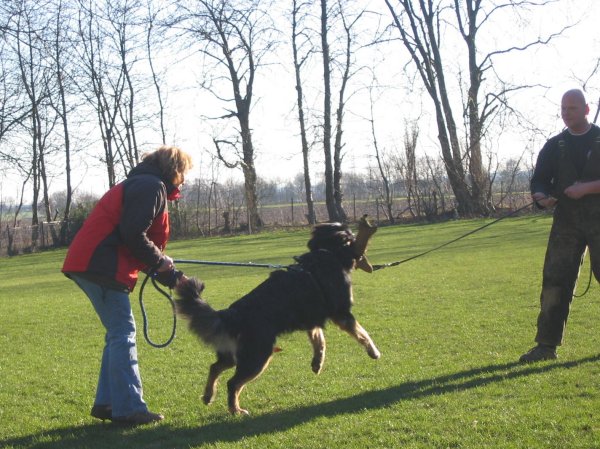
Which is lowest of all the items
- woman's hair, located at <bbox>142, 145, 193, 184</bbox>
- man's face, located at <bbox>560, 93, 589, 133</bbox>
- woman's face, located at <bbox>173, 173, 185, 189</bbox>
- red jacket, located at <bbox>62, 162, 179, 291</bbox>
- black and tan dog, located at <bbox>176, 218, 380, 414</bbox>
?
black and tan dog, located at <bbox>176, 218, 380, 414</bbox>

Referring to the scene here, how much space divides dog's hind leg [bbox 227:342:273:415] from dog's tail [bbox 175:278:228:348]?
27 cm

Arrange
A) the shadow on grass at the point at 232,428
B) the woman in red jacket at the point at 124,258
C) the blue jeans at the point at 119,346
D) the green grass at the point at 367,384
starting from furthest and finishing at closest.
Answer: the blue jeans at the point at 119,346
the woman in red jacket at the point at 124,258
the shadow on grass at the point at 232,428
the green grass at the point at 367,384

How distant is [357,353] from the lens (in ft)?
23.0

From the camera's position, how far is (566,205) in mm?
6207

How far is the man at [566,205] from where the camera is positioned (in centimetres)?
604

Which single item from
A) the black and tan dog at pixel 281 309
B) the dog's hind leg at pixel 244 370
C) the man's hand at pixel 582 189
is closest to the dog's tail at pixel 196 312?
the black and tan dog at pixel 281 309

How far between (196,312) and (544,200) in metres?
3.25

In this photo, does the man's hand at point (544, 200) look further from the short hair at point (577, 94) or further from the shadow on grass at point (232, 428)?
the shadow on grass at point (232, 428)

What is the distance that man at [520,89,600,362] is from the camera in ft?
19.8

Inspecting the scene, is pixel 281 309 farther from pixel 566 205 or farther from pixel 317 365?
pixel 566 205

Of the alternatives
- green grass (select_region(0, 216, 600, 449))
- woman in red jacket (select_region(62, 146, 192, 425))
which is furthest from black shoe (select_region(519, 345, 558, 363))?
woman in red jacket (select_region(62, 146, 192, 425))

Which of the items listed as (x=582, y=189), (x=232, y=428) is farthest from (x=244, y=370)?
(x=582, y=189)

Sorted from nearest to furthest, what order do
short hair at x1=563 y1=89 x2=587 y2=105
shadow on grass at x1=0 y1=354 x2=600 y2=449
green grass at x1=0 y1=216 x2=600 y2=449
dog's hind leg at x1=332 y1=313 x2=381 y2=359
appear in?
1. green grass at x1=0 y1=216 x2=600 y2=449
2. shadow on grass at x1=0 y1=354 x2=600 y2=449
3. dog's hind leg at x1=332 y1=313 x2=381 y2=359
4. short hair at x1=563 y1=89 x2=587 y2=105

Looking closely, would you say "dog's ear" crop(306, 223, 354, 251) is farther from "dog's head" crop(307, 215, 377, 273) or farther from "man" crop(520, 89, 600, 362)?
"man" crop(520, 89, 600, 362)
